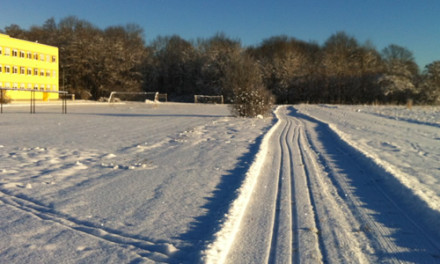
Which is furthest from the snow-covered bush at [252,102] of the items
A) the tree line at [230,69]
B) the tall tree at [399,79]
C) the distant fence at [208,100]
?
the distant fence at [208,100]

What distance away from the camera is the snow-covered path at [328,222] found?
4.30 m

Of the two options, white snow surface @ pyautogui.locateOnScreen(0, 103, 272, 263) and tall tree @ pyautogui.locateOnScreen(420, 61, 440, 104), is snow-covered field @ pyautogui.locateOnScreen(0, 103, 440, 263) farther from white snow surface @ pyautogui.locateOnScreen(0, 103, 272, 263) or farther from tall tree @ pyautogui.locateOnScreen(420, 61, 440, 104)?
tall tree @ pyautogui.locateOnScreen(420, 61, 440, 104)

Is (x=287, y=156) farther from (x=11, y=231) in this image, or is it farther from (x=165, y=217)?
(x=11, y=231)

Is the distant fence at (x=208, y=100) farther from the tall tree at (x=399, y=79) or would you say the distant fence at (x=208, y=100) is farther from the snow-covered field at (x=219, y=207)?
the snow-covered field at (x=219, y=207)

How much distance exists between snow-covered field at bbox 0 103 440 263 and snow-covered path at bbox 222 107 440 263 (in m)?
0.02

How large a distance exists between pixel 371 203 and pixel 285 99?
68831mm

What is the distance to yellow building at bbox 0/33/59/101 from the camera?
6106 cm

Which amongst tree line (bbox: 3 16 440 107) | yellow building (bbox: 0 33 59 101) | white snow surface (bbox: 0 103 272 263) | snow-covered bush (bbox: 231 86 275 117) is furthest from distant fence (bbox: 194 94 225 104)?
white snow surface (bbox: 0 103 272 263)

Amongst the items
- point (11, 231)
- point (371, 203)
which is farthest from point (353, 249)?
point (11, 231)

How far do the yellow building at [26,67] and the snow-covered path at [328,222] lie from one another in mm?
60418

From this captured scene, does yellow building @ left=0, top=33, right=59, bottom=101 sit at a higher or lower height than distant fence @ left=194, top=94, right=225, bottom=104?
higher

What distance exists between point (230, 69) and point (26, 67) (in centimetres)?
3535

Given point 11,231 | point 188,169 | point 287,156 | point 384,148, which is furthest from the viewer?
point 384,148

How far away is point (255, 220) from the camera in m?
5.32
